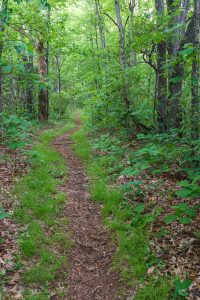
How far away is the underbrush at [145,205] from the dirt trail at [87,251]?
0.20 metres

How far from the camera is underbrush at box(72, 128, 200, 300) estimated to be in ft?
13.6

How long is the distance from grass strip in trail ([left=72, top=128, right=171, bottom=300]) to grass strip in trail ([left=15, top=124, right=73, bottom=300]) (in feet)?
3.18

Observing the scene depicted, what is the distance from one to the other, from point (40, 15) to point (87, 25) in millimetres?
15171

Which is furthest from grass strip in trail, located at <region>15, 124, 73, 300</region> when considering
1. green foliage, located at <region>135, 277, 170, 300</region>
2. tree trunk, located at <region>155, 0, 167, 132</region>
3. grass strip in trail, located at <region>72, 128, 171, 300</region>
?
tree trunk, located at <region>155, 0, 167, 132</region>

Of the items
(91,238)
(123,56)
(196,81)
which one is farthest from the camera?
(123,56)

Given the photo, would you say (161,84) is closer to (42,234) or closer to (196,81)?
(196,81)

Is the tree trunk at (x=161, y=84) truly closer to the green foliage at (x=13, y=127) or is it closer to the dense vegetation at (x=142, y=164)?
the dense vegetation at (x=142, y=164)

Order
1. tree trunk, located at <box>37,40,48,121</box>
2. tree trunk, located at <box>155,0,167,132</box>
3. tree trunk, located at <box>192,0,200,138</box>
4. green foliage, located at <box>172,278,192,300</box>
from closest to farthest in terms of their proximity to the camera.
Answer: green foliage, located at <box>172,278,192,300</box>, tree trunk, located at <box>192,0,200,138</box>, tree trunk, located at <box>155,0,167,132</box>, tree trunk, located at <box>37,40,48,121</box>

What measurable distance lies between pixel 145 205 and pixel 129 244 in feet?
4.33

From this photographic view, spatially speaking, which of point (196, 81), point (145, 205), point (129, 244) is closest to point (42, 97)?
point (196, 81)

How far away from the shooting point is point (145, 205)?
6.09 metres

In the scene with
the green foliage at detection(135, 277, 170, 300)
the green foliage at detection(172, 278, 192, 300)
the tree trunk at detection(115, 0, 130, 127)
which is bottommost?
the green foliage at detection(135, 277, 170, 300)

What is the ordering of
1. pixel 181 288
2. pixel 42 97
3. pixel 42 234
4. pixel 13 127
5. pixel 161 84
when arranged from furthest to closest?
pixel 42 97, pixel 161 84, pixel 13 127, pixel 42 234, pixel 181 288

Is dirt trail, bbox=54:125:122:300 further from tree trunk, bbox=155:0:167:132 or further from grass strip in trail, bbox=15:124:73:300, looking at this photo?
tree trunk, bbox=155:0:167:132
